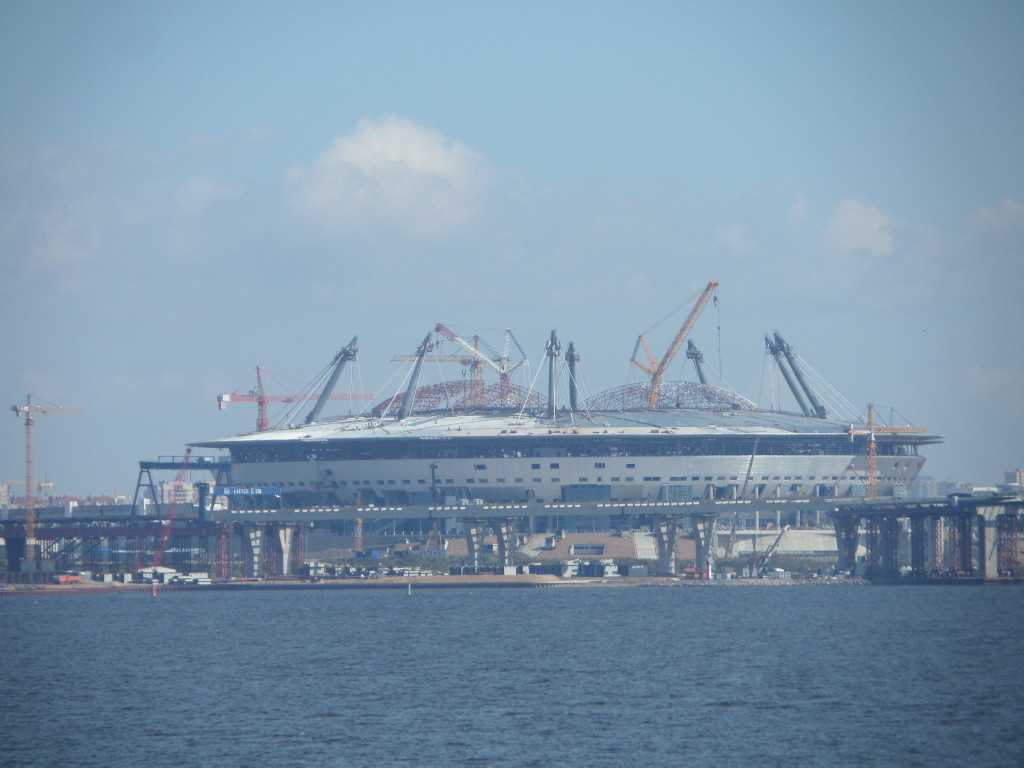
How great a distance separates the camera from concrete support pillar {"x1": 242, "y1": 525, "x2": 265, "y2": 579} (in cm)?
15648

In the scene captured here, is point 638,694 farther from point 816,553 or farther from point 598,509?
point 816,553

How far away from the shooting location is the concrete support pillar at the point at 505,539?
15438 cm

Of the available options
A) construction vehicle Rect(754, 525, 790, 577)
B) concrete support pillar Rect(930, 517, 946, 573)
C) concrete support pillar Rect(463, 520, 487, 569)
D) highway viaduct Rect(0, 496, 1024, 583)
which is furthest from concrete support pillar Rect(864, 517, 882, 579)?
concrete support pillar Rect(463, 520, 487, 569)

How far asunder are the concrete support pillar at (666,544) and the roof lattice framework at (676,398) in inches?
1582

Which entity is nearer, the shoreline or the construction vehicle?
the shoreline

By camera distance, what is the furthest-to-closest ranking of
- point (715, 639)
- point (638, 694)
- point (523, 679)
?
point (715, 639) → point (523, 679) → point (638, 694)

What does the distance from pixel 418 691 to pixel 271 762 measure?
1645 cm

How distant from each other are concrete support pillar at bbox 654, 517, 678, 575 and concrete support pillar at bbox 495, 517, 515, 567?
45.5ft

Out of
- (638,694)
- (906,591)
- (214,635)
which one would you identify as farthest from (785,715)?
(906,591)

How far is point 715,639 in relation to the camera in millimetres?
87812

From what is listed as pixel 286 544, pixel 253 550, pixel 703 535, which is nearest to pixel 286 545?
pixel 286 544

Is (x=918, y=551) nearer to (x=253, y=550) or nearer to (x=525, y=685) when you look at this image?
(x=253, y=550)

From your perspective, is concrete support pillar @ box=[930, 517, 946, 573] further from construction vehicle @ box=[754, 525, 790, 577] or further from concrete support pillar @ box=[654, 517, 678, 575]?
concrete support pillar @ box=[654, 517, 678, 575]

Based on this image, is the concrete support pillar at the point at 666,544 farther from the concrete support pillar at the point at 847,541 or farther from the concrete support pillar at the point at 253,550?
the concrete support pillar at the point at 253,550
